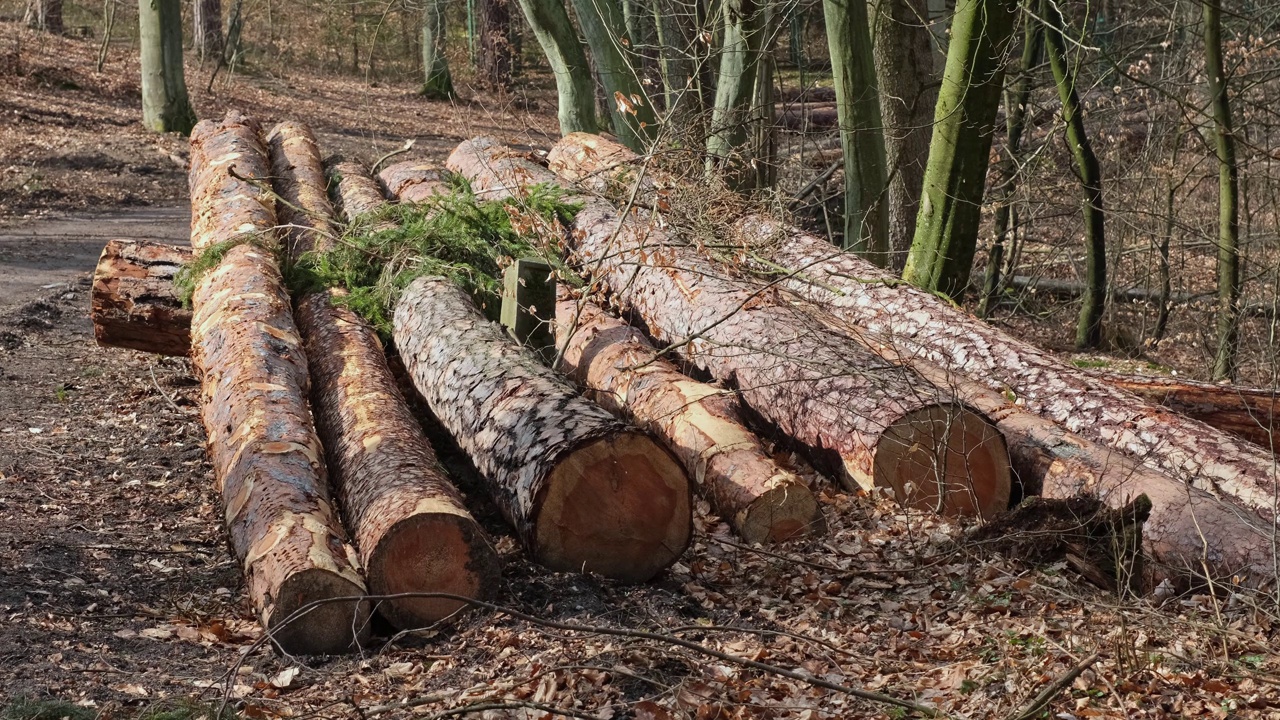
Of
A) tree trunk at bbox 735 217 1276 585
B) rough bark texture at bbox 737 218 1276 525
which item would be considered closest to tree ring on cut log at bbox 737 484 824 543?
tree trunk at bbox 735 217 1276 585

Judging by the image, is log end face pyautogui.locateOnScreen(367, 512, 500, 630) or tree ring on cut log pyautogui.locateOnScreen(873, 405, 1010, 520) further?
tree ring on cut log pyautogui.locateOnScreen(873, 405, 1010, 520)

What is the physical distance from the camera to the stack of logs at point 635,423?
464 centimetres

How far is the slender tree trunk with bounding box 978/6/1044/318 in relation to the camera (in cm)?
1047

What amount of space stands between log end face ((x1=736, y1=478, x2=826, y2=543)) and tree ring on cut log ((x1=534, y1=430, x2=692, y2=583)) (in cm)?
41

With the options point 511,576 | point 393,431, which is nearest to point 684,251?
point 393,431

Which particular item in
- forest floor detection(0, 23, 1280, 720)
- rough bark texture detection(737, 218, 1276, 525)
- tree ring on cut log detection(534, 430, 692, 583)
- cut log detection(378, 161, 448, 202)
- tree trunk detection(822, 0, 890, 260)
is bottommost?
forest floor detection(0, 23, 1280, 720)

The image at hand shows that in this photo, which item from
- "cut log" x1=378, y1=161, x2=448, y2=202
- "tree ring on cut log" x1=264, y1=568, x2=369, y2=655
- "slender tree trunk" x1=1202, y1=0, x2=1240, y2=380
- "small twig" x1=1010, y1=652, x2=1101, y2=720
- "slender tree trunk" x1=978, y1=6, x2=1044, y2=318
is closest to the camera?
"small twig" x1=1010, y1=652, x2=1101, y2=720

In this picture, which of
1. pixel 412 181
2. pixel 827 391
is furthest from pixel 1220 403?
pixel 412 181

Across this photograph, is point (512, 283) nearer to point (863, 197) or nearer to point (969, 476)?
point (969, 476)

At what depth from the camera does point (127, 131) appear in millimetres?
16141

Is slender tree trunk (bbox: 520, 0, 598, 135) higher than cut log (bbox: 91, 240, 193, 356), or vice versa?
slender tree trunk (bbox: 520, 0, 598, 135)

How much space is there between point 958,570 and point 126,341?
17.7 feet

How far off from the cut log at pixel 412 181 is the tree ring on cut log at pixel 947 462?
469cm

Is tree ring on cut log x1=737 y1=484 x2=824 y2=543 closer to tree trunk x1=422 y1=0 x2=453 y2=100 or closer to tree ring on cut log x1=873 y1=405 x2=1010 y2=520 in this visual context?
tree ring on cut log x1=873 y1=405 x2=1010 y2=520
